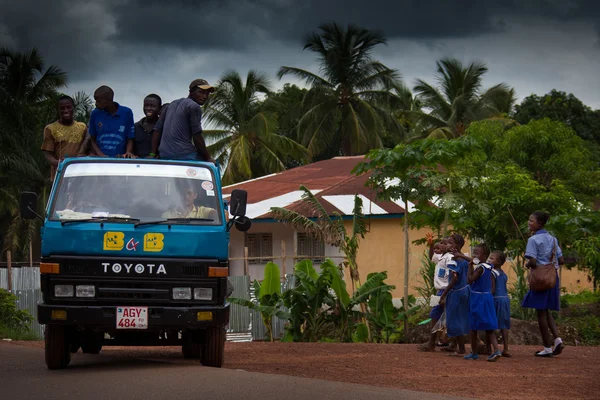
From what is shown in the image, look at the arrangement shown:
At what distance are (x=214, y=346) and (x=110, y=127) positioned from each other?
2870 mm

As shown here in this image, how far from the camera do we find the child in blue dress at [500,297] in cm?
1237

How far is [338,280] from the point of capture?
18.1m

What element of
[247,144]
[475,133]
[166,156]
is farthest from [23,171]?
[166,156]

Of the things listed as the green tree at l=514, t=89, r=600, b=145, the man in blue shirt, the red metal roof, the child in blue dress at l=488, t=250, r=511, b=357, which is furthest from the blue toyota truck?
the green tree at l=514, t=89, r=600, b=145

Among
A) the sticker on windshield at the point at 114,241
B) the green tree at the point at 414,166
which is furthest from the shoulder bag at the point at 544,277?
the green tree at the point at 414,166

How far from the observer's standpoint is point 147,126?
11.8 meters

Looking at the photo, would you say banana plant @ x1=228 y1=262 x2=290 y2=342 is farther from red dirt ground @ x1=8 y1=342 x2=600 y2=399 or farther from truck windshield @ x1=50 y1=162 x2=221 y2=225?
truck windshield @ x1=50 y1=162 x2=221 y2=225

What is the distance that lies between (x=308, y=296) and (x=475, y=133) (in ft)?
26.0

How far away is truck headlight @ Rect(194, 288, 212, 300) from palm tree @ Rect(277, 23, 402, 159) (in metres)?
34.8

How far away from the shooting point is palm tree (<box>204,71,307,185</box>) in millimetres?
44625

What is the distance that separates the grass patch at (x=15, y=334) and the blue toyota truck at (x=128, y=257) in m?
6.42

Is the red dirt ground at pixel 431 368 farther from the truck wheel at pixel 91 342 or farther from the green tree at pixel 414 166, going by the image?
the green tree at pixel 414 166

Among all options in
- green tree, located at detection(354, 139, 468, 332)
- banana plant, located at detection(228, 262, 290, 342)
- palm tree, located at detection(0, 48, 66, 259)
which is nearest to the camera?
banana plant, located at detection(228, 262, 290, 342)

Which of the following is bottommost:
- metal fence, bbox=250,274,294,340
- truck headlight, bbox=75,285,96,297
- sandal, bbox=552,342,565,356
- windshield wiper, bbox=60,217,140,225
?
metal fence, bbox=250,274,294,340
